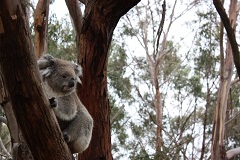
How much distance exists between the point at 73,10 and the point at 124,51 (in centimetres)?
931

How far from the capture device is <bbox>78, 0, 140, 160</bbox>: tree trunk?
370 cm

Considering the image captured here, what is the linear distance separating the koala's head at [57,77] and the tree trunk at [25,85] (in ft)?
2.69

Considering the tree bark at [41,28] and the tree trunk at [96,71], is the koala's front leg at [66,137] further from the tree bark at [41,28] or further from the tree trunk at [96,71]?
the tree bark at [41,28]

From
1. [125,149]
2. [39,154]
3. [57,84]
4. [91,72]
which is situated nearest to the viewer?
[39,154]

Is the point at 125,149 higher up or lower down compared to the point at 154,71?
lower down

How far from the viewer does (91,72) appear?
3957 millimetres

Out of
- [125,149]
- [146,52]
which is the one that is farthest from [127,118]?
[146,52]

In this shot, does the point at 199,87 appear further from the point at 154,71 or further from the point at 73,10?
the point at 73,10

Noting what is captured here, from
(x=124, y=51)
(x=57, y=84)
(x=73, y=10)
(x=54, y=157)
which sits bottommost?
(x=54, y=157)

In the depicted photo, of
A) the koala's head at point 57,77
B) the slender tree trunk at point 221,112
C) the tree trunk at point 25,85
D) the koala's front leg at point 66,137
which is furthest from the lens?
the slender tree trunk at point 221,112

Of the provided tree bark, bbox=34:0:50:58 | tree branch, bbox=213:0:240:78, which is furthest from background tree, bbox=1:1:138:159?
tree bark, bbox=34:0:50:58

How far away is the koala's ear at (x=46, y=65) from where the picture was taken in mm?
3410

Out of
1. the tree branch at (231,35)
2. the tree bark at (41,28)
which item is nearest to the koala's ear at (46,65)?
the tree branch at (231,35)

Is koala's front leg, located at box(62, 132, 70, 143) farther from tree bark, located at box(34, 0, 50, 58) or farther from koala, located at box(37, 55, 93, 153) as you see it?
tree bark, located at box(34, 0, 50, 58)
